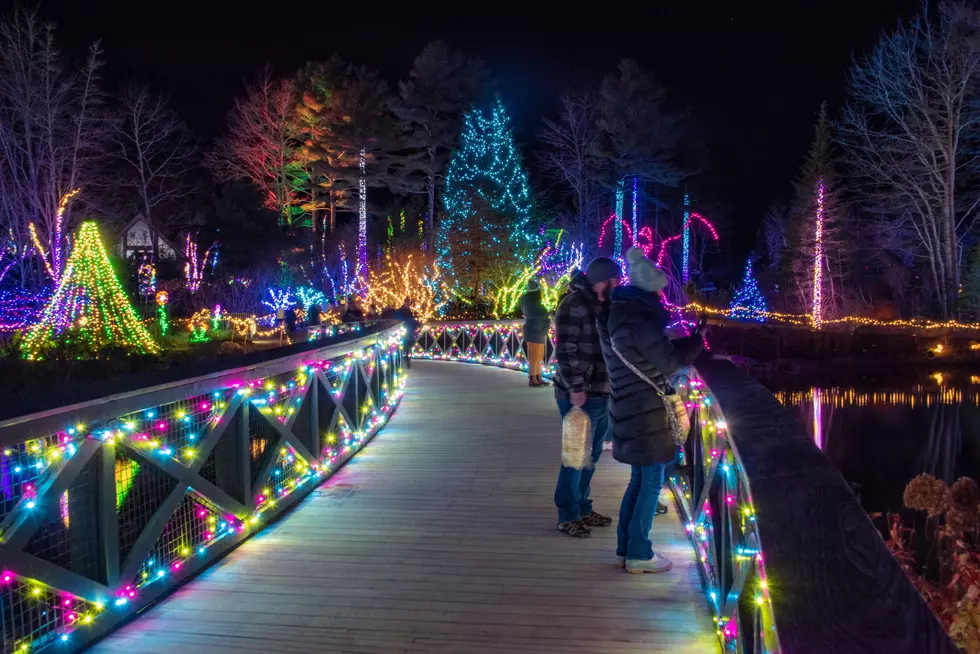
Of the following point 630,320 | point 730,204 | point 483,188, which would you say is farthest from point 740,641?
point 730,204

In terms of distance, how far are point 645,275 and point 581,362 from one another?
3.22 feet

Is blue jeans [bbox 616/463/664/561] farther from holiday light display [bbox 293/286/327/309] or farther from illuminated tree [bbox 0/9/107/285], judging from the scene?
holiday light display [bbox 293/286/327/309]

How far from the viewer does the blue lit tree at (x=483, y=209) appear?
2730cm

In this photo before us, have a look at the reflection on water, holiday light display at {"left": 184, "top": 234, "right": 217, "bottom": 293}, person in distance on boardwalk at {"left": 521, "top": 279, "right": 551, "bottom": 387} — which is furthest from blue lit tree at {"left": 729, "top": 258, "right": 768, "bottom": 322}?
person in distance on boardwalk at {"left": 521, "top": 279, "right": 551, "bottom": 387}

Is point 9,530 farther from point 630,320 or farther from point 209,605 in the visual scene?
point 630,320

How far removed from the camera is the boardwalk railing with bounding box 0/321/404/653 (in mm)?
2975

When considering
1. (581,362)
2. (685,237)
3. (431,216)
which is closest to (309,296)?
(431,216)

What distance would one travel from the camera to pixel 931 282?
99.7 feet

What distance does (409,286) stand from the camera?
24.8 metres

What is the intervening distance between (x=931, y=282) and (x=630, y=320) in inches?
1217

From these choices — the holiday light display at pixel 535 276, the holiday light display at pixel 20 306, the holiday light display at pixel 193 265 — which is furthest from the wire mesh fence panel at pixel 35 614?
the holiday light display at pixel 193 265

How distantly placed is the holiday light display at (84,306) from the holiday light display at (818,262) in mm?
22336

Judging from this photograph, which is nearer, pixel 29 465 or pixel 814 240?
pixel 29 465

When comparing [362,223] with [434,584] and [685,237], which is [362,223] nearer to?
[685,237]
